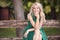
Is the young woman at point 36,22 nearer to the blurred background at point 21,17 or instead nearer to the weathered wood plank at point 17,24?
the blurred background at point 21,17

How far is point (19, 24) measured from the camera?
504 cm

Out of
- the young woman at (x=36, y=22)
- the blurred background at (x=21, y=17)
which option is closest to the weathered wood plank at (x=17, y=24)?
the blurred background at (x=21, y=17)

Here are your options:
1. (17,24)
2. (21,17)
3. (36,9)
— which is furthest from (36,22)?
(21,17)

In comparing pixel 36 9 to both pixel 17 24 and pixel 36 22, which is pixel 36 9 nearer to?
pixel 36 22

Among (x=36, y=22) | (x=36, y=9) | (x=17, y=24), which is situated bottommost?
(x=17, y=24)

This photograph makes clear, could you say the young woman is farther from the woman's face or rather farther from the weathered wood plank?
the weathered wood plank

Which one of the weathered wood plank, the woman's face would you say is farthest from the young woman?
the weathered wood plank

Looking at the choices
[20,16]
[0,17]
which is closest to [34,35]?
[20,16]

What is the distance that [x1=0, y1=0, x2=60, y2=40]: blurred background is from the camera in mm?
5066

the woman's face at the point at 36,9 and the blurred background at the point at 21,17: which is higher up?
the woman's face at the point at 36,9

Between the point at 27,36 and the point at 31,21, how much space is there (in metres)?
0.27

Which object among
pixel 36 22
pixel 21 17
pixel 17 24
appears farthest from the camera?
pixel 21 17

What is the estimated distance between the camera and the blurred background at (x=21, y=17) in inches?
199

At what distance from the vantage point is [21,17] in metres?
6.27
